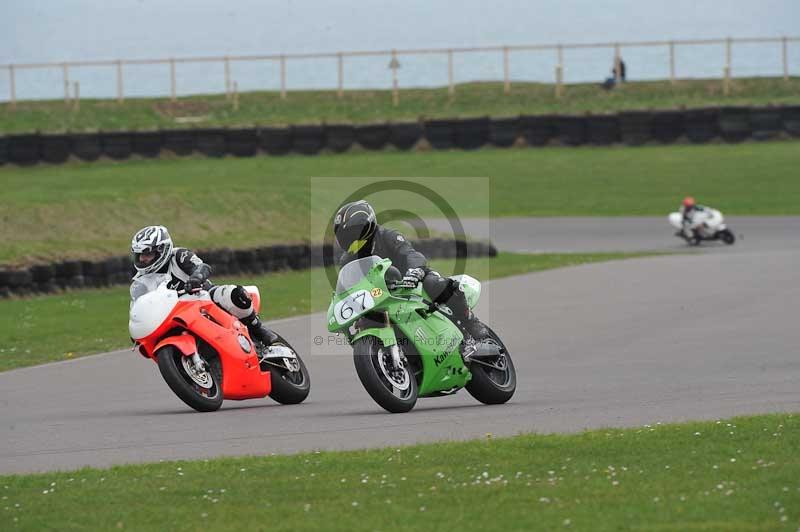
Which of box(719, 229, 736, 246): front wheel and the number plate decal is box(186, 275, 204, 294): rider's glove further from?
box(719, 229, 736, 246): front wheel

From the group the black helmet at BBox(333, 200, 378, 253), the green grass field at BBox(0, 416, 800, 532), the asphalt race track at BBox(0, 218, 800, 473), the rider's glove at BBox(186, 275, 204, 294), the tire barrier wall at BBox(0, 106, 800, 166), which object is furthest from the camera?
the tire barrier wall at BBox(0, 106, 800, 166)

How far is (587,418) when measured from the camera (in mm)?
9711

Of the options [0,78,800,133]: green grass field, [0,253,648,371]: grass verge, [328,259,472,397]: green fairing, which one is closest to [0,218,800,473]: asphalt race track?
[328,259,472,397]: green fairing

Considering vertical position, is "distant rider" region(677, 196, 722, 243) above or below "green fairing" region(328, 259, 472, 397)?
below

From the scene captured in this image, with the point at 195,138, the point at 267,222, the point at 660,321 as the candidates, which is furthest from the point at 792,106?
the point at 660,321

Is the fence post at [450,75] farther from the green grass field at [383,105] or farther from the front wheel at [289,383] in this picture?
the front wheel at [289,383]

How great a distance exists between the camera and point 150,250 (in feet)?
36.8

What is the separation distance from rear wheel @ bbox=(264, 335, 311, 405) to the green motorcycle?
1289 mm

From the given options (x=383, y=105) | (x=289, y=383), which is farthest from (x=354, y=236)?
(x=383, y=105)

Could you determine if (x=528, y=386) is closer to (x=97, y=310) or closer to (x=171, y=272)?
(x=171, y=272)

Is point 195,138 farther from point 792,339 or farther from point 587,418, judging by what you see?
point 587,418

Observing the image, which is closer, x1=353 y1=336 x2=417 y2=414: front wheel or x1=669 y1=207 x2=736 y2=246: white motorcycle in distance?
x1=353 y1=336 x2=417 y2=414: front wheel

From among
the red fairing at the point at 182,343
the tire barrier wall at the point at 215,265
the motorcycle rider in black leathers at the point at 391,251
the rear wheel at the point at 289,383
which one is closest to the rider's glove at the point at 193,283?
the red fairing at the point at 182,343

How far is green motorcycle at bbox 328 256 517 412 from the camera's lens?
9945mm
